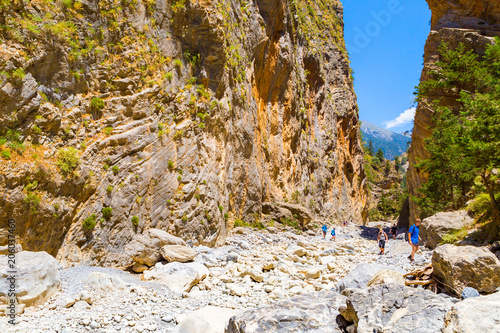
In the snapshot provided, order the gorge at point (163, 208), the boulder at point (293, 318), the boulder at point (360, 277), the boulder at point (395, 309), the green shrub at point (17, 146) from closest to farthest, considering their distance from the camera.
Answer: the boulder at point (395, 309), the boulder at point (293, 318), the gorge at point (163, 208), the boulder at point (360, 277), the green shrub at point (17, 146)

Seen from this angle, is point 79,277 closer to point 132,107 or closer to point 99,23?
point 132,107

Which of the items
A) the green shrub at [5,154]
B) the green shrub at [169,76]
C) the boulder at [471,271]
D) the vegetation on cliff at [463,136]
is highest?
the vegetation on cliff at [463,136]

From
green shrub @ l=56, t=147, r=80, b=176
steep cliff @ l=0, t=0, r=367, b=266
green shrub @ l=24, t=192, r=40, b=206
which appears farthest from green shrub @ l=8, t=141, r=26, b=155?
green shrub @ l=24, t=192, r=40, b=206

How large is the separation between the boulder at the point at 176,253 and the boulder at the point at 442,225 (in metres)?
10.4

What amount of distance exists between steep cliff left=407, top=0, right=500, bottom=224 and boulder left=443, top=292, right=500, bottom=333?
2308 cm

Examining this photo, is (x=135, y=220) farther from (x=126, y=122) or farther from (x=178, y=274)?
(x=126, y=122)

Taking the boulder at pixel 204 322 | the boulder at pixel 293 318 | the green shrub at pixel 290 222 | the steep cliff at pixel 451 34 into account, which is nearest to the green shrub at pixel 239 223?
the green shrub at pixel 290 222

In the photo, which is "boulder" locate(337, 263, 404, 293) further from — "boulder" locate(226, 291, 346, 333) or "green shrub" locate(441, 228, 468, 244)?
"green shrub" locate(441, 228, 468, 244)

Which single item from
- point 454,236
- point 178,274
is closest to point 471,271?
point 178,274

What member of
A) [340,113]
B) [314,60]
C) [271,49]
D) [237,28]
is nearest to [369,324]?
[237,28]

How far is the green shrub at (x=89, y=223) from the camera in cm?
859

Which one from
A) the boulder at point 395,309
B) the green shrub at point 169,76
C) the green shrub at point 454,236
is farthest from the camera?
the green shrub at point 169,76

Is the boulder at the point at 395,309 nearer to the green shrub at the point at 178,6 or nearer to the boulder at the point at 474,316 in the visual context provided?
the boulder at the point at 474,316

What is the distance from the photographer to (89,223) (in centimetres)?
865
